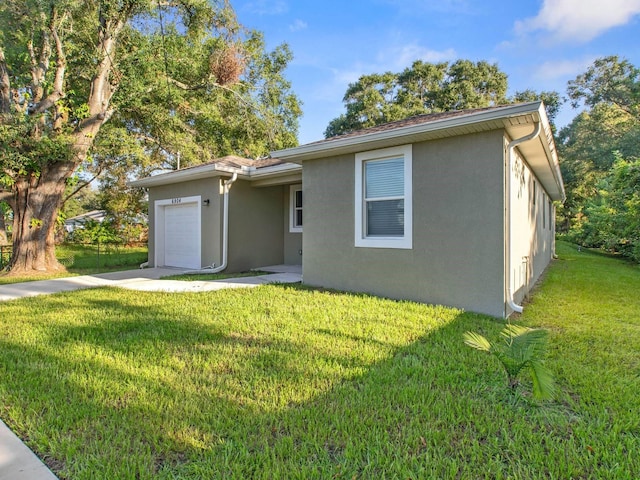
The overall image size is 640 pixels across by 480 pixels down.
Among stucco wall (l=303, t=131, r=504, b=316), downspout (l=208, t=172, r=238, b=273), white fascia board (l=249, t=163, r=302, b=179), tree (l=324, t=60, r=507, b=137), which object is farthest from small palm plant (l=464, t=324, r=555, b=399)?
tree (l=324, t=60, r=507, b=137)

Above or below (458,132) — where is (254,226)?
below

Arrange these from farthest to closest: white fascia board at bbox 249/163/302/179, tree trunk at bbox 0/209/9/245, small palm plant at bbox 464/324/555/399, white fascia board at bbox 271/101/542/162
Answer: tree trunk at bbox 0/209/9/245
white fascia board at bbox 249/163/302/179
white fascia board at bbox 271/101/542/162
small palm plant at bbox 464/324/555/399

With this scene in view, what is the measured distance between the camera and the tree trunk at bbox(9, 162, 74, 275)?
9852mm

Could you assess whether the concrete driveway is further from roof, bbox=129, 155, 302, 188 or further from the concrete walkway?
roof, bbox=129, 155, 302, 188

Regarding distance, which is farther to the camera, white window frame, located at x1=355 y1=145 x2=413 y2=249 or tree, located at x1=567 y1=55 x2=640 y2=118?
tree, located at x1=567 y1=55 x2=640 y2=118

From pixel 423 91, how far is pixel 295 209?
20.7m

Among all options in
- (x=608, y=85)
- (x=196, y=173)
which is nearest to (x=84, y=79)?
(x=196, y=173)

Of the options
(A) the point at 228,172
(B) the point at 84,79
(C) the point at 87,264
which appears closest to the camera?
(A) the point at 228,172

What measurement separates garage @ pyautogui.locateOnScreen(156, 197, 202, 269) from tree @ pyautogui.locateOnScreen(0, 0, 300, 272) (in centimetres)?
273

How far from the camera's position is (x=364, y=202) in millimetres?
6641

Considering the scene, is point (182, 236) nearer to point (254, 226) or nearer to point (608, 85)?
point (254, 226)

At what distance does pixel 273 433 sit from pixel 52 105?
1150cm

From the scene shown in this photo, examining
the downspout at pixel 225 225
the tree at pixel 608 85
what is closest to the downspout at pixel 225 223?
the downspout at pixel 225 225

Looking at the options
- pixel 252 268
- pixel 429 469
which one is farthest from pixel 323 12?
pixel 429 469
